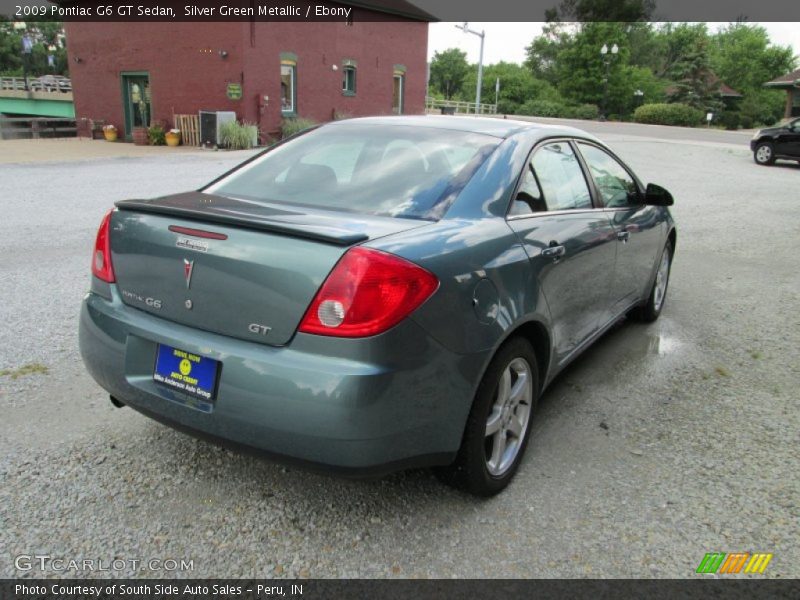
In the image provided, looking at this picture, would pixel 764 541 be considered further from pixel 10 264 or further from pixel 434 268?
pixel 10 264

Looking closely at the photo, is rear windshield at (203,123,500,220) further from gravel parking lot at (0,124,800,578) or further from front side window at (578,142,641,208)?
gravel parking lot at (0,124,800,578)

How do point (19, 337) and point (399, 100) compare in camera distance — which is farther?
point (399, 100)

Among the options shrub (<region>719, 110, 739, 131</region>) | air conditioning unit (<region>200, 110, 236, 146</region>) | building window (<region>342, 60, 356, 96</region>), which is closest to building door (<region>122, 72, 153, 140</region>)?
air conditioning unit (<region>200, 110, 236, 146</region>)

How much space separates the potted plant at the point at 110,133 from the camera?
25.6m

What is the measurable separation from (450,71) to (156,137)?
259 feet

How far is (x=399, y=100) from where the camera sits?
31719mm

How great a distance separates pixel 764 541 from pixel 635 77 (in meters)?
73.0

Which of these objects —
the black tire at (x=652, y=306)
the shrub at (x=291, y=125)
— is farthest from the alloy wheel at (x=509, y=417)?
the shrub at (x=291, y=125)

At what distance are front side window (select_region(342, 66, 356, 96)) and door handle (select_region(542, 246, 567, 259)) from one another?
1046 inches

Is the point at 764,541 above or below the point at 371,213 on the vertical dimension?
below

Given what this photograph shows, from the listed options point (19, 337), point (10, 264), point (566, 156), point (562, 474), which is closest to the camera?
point (562, 474)

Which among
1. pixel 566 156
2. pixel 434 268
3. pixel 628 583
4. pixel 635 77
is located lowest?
pixel 628 583

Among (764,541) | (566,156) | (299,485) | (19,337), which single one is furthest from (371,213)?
(19,337)

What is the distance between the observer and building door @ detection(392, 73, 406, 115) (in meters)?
31.3
